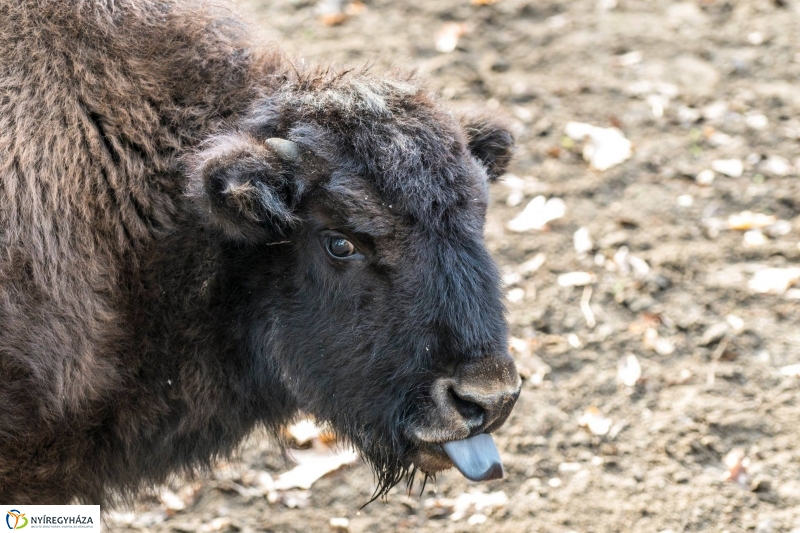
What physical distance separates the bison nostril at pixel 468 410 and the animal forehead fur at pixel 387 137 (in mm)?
720

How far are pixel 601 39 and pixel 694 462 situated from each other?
15.9ft

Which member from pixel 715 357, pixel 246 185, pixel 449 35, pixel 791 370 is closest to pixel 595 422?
pixel 715 357

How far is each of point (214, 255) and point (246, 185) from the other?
0.55m

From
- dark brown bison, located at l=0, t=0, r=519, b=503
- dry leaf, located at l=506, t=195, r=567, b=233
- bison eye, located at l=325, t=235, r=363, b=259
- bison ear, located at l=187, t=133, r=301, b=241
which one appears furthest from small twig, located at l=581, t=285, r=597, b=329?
bison ear, located at l=187, t=133, r=301, b=241

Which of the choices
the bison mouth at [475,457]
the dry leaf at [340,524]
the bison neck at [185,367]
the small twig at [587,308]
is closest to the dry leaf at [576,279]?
the small twig at [587,308]

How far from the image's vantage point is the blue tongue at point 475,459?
11.6ft

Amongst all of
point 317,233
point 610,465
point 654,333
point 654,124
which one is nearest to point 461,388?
point 317,233

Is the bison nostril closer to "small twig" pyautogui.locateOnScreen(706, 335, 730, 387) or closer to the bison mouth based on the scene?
the bison mouth

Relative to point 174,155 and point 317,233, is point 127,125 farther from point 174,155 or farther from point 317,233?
point 317,233

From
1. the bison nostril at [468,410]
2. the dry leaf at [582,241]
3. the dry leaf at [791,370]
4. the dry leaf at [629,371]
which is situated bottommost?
the dry leaf at [629,371]

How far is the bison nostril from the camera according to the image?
351 cm

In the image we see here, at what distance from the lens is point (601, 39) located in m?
8.60

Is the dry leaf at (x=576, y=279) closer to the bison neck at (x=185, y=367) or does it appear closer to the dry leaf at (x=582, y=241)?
the dry leaf at (x=582, y=241)

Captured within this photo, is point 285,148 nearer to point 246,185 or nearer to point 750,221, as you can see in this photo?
point 246,185
